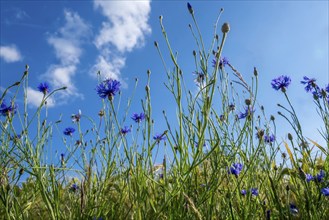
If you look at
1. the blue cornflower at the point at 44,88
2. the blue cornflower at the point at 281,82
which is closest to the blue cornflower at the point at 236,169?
the blue cornflower at the point at 281,82

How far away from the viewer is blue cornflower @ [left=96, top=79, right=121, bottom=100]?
6.53 ft

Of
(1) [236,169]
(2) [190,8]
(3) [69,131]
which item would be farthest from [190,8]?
(3) [69,131]

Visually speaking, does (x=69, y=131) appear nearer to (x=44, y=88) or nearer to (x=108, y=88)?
(x=44, y=88)

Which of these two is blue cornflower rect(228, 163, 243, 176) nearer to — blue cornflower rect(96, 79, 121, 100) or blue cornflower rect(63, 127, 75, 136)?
blue cornflower rect(96, 79, 121, 100)

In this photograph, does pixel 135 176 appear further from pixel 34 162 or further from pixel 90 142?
pixel 90 142

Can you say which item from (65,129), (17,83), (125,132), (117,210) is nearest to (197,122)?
(117,210)

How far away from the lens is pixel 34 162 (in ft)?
5.26

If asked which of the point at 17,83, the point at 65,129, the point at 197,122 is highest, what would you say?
the point at 65,129

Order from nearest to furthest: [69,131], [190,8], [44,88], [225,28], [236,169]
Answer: [225,28] < [190,8] < [236,169] < [44,88] < [69,131]

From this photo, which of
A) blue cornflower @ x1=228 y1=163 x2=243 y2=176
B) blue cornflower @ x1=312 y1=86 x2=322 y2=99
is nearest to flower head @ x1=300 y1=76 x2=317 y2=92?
blue cornflower @ x1=312 y1=86 x2=322 y2=99

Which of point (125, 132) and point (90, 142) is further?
point (125, 132)

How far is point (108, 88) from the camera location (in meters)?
1.99

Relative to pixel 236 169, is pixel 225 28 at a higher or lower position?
higher

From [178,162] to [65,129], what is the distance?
5.79 ft
